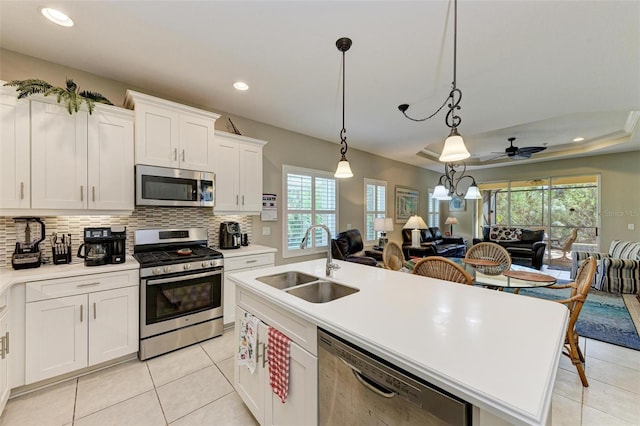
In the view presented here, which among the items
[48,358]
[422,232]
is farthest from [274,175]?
[422,232]

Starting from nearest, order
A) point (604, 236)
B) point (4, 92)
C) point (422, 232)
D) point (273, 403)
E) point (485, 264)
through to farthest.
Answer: point (273, 403)
point (4, 92)
point (485, 264)
point (604, 236)
point (422, 232)

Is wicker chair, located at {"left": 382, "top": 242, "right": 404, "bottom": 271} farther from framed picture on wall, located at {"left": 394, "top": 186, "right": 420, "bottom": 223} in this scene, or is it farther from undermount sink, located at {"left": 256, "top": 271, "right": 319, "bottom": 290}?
framed picture on wall, located at {"left": 394, "top": 186, "right": 420, "bottom": 223}

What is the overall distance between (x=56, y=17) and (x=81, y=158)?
1.04 metres

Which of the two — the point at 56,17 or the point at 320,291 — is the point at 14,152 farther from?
the point at 320,291

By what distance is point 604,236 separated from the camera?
239 inches

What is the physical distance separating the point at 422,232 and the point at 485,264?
3.71 m

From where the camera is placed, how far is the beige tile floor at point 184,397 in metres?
1.77

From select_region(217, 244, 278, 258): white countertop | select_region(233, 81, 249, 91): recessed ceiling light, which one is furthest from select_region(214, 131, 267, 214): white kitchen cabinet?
select_region(233, 81, 249, 91): recessed ceiling light

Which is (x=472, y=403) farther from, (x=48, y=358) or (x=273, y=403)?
(x=48, y=358)

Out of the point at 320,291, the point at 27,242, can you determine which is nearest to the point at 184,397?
the point at 320,291

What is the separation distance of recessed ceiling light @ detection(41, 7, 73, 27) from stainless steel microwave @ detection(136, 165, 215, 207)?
1.14 meters

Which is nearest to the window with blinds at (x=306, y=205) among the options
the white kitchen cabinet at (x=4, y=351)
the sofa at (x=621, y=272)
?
the white kitchen cabinet at (x=4, y=351)

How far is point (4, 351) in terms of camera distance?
1743 millimetres

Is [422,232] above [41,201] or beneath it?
beneath
